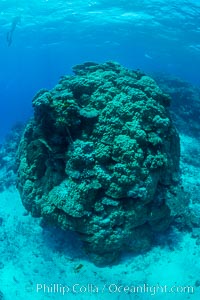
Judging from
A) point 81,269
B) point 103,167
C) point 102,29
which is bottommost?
point 81,269

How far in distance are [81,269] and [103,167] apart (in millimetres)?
3497

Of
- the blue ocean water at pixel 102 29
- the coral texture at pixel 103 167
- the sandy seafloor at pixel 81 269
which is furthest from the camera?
the blue ocean water at pixel 102 29

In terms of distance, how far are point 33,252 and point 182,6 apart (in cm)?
2542

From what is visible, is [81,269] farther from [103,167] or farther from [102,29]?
[102,29]

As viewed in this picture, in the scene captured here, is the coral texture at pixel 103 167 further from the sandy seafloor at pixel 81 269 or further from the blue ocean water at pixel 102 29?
the blue ocean water at pixel 102 29

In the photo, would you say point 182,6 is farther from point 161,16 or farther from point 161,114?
point 161,114

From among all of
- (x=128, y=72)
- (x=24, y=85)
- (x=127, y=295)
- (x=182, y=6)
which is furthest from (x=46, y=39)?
(x=24, y=85)

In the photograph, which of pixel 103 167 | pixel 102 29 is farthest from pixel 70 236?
pixel 102 29

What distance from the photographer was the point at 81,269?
9523 millimetres

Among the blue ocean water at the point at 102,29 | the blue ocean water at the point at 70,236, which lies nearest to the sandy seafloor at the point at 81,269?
the blue ocean water at the point at 70,236

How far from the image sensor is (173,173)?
32.8 feet

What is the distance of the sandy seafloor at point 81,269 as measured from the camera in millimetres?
8961

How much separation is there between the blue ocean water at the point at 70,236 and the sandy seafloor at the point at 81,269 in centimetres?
3

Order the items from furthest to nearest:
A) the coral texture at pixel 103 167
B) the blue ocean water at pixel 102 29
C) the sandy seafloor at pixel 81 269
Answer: the blue ocean water at pixel 102 29
the sandy seafloor at pixel 81 269
the coral texture at pixel 103 167
